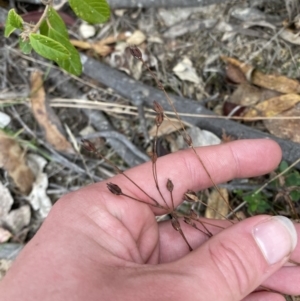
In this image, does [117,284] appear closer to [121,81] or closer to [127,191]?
[127,191]

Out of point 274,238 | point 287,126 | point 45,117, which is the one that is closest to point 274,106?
point 287,126

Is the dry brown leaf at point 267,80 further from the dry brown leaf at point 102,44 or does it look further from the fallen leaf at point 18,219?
the fallen leaf at point 18,219

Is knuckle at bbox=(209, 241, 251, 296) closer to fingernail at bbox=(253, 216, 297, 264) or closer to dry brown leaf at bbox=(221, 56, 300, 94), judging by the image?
fingernail at bbox=(253, 216, 297, 264)

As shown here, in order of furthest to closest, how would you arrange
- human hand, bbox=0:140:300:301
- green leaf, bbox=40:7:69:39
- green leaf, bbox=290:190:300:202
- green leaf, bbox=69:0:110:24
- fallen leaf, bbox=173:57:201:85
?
fallen leaf, bbox=173:57:201:85 → green leaf, bbox=290:190:300:202 → green leaf, bbox=40:7:69:39 → green leaf, bbox=69:0:110:24 → human hand, bbox=0:140:300:301

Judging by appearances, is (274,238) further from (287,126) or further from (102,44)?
(102,44)

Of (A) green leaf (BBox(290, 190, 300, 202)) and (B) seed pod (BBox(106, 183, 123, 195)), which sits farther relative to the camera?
(A) green leaf (BBox(290, 190, 300, 202))

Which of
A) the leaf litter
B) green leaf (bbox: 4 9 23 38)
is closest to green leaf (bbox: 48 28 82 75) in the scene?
green leaf (bbox: 4 9 23 38)
